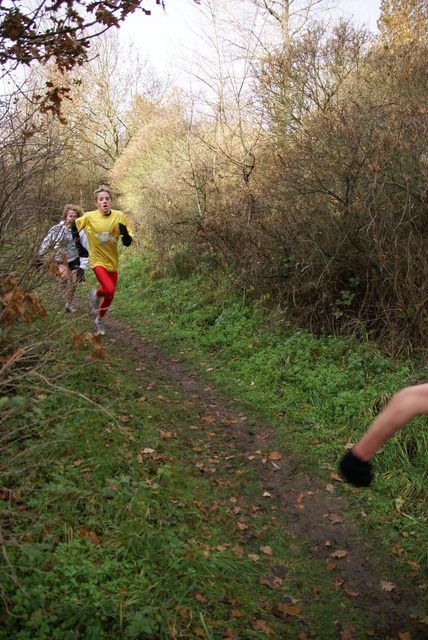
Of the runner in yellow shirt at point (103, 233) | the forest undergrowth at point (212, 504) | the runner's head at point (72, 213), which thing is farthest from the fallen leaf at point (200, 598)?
the runner's head at point (72, 213)

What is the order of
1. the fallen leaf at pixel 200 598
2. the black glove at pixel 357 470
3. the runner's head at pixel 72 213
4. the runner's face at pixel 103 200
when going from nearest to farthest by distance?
the black glove at pixel 357 470 → the fallen leaf at pixel 200 598 → the runner's face at pixel 103 200 → the runner's head at pixel 72 213

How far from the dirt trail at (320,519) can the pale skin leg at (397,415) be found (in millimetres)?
1825

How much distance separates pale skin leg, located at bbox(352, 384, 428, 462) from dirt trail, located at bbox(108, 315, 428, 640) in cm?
182

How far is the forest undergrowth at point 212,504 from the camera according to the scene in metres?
3.24

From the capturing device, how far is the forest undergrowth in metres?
3.24

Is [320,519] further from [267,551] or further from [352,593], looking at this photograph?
[352,593]

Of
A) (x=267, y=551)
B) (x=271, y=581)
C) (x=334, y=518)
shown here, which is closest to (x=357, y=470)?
(x=271, y=581)

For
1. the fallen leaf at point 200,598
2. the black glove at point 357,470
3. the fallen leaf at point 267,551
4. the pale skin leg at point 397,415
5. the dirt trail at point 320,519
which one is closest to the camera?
the pale skin leg at point 397,415

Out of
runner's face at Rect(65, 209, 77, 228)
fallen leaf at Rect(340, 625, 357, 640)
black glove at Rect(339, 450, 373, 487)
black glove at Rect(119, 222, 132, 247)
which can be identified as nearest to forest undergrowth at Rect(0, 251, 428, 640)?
fallen leaf at Rect(340, 625, 357, 640)

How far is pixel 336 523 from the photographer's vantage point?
4.60 meters

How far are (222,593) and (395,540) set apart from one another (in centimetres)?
172

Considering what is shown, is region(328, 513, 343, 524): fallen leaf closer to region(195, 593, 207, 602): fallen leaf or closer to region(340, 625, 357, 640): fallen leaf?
region(340, 625, 357, 640): fallen leaf

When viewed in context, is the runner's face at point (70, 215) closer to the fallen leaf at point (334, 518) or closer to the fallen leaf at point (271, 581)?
the fallen leaf at point (334, 518)

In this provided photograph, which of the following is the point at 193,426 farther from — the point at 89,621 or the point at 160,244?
the point at 160,244
